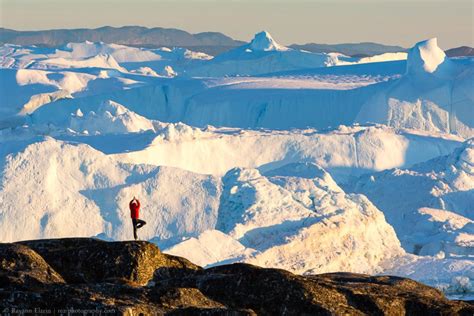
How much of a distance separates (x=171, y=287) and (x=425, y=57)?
1838 inches

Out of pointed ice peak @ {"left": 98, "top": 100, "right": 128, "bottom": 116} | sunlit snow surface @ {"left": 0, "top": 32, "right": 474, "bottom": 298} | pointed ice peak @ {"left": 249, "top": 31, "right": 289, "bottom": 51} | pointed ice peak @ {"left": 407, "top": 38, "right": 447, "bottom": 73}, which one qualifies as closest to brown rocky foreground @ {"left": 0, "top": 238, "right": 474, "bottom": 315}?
sunlit snow surface @ {"left": 0, "top": 32, "right": 474, "bottom": 298}

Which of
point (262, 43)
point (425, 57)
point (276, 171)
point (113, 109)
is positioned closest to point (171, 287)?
point (276, 171)

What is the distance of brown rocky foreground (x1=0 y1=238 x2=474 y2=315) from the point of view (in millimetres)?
9711

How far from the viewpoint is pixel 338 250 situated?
89.1ft

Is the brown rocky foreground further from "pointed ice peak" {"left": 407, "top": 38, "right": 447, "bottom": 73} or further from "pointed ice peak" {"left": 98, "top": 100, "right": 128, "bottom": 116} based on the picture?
"pointed ice peak" {"left": 407, "top": 38, "right": 447, "bottom": 73}

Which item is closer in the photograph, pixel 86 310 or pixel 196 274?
pixel 86 310

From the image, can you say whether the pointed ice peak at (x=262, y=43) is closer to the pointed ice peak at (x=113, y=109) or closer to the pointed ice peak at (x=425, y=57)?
the pointed ice peak at (x=425, y=57)

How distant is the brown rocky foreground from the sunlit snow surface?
11152 mm

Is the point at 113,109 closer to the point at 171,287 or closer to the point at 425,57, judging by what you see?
the point at 425,57

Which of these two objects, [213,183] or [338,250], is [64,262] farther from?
[213,183]

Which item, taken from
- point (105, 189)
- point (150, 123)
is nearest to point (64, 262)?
point (105, 189)

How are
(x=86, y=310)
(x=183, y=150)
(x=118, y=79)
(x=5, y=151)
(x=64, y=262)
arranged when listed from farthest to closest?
(x=118, y=79) < (x=183, y=150) < (x=5, y=151) < (x=64, y=262) < (x=86, y=310)

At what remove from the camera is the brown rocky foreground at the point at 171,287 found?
9711 millimetres

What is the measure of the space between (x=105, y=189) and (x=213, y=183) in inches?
105
